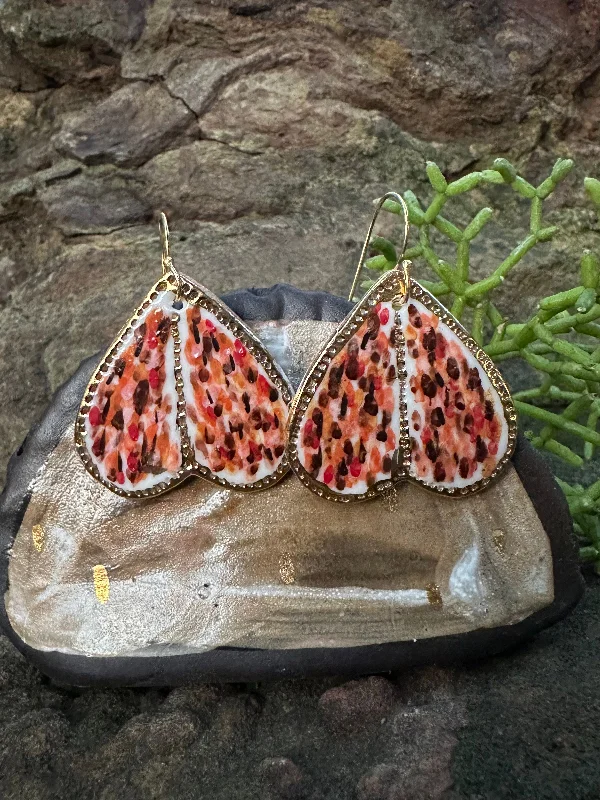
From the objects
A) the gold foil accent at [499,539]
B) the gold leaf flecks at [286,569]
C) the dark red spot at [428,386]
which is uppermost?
the dark red spot at [428,386]

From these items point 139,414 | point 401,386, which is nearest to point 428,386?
point 401,386

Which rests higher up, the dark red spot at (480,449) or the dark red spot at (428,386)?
the dark red spot at (428,386)

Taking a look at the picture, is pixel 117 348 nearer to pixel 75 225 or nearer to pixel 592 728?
pixel 592 728

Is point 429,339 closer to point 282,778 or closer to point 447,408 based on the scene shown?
point 447,408

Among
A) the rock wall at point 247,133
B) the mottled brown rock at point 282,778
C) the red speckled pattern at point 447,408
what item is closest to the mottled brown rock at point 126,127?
the rock wall at point 247,133

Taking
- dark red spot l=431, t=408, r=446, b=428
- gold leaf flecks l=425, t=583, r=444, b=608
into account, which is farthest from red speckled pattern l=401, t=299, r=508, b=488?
gold leaf flecks l=425, t=583, r=444, b=608

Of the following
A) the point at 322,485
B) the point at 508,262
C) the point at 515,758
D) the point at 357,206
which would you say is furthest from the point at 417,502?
the point at 357,206

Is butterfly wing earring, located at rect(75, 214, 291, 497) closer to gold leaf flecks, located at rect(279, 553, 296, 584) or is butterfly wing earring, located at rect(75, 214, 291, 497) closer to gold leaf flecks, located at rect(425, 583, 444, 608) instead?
gold leaf flecks, located at rect(279, 553, 296, 584)

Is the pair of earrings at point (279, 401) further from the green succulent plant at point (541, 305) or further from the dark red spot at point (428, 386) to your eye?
the green succulent plant at point (541, 305)
